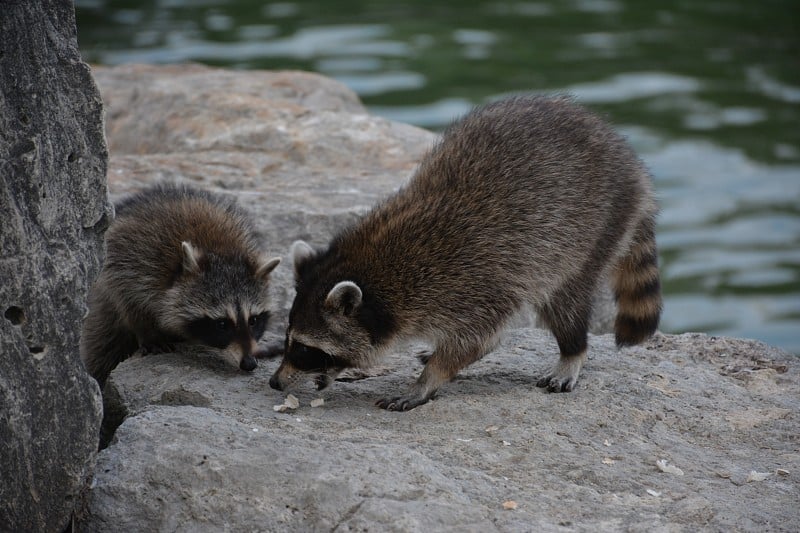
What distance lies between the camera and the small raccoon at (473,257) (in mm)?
5641

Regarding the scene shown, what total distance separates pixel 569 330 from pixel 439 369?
72 cm

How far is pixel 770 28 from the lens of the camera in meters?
17.7

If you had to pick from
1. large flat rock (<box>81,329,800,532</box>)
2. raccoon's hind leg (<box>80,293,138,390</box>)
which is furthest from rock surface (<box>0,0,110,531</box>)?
raccoon's hind leg (<box>80,293,138,390</box>)

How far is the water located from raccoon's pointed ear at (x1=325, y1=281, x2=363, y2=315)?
246 inches

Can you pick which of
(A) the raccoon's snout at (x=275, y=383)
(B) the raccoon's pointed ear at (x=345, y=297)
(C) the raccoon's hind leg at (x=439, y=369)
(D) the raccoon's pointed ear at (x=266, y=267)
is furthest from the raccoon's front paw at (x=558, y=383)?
(D) the raccoon's pointed ear at (x=266, y=267)

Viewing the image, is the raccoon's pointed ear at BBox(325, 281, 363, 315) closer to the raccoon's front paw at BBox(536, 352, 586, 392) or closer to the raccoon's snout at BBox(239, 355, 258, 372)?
the raccoon's snout at BBox(239, 355, 258, 372)

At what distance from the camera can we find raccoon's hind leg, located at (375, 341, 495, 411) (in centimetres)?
557

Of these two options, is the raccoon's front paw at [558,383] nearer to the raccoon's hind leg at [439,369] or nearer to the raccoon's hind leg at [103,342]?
the raccoon's hind leg at [439,369]

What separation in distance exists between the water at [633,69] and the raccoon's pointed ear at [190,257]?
20.0 feet

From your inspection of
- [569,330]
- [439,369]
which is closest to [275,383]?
[439,369]

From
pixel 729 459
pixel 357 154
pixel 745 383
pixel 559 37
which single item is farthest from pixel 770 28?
pixel 729 459

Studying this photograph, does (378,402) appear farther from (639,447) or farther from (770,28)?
(770,28)

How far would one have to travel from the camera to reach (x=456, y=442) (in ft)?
16.3

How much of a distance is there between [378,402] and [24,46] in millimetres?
2434
